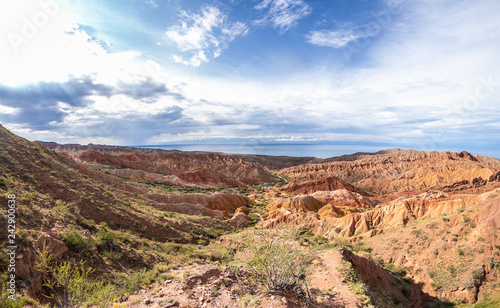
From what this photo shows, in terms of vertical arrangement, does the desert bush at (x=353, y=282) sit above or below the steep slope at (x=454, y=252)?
above

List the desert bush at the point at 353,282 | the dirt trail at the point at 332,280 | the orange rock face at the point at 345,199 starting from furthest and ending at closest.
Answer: the orange rock face at the point at 345,199 → the desert bush at the point at 353,282 → the dirt trail at the point at 332,280

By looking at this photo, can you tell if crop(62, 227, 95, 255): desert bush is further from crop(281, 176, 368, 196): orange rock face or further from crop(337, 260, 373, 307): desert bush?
crop(281, 176, 368, 196): orange rock face

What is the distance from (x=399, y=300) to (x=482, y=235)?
1176 cm

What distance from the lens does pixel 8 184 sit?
13.5 metres

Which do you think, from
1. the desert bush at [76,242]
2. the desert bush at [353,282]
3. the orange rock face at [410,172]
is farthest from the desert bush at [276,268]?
the orange rock face at [410,172]

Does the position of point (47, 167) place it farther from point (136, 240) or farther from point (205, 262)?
point (205, 262)

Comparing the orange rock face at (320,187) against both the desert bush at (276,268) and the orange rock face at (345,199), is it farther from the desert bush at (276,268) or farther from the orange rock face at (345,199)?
the desert bush at (276,268)

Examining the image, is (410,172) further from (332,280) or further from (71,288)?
(71,288)

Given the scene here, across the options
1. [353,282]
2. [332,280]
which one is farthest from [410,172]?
[332,280]

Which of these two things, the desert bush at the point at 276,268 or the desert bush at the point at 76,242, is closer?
the desert bush at the point at 276,268

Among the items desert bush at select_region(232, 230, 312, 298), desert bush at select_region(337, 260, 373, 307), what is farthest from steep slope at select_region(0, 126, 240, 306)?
desert bush at select_region(337, 260, 373, 307)

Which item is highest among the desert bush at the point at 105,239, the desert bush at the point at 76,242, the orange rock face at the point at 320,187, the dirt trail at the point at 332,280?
the desert bush at the point at 76,242

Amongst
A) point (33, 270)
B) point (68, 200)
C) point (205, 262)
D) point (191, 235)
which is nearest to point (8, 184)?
point (68, 200)

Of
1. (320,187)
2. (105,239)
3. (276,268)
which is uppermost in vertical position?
(276,268)
